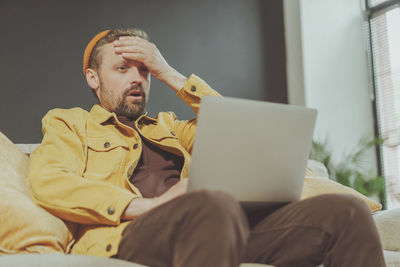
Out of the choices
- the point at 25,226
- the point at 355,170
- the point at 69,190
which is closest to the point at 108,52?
the point at 69,190

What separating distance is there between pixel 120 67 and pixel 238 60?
2284 mm

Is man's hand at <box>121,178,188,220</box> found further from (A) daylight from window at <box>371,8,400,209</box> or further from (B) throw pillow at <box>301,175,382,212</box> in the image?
(A) daylight from window at <box>371,8,400,209</box>

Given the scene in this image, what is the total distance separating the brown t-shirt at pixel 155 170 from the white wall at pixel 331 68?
8.84 ft

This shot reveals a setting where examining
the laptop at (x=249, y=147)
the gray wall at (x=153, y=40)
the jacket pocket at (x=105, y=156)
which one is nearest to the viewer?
the laptop at (x=249, y=147)

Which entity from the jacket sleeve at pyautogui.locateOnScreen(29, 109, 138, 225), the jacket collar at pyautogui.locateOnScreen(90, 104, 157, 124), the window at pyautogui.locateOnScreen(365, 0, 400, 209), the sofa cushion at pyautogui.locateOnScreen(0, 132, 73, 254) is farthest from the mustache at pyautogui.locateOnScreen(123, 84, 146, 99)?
the window at pyautogui.locateOnScreen(365, 0, 400, 209)

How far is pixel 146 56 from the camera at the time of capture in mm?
2123

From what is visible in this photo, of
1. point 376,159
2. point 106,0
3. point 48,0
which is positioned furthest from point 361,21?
point 48,0

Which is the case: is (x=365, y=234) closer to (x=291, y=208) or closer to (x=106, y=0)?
(x=291, y=208)

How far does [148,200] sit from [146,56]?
76 cm

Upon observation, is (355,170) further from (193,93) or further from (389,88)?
(193,93)

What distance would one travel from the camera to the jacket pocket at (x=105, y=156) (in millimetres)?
1857

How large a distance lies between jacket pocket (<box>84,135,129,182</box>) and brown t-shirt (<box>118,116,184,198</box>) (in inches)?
3.0

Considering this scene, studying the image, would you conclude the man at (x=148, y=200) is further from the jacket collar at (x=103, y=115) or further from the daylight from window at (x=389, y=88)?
the daylight from window at (x=389, y=88)

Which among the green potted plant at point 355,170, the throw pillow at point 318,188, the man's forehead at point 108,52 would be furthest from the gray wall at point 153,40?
the throw pillow at point 318,188
